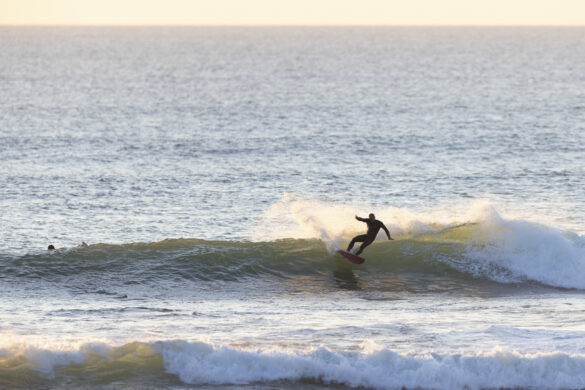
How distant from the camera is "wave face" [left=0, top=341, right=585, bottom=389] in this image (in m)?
17.3

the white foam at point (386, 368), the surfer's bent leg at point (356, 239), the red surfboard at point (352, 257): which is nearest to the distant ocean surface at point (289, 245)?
the white foam at point (386, 368)

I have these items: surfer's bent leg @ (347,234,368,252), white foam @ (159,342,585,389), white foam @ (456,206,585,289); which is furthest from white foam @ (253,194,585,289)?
white foam @ (159,342,585,389)

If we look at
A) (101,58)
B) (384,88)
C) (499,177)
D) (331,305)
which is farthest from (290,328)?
(101,58)

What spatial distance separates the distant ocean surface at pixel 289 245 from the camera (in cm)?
1786

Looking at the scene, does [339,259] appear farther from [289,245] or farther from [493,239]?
[493,239]

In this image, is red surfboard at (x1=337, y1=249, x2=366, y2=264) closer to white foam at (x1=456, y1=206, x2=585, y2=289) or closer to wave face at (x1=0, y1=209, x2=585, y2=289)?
wave face at (x1=0, y1=209, x2=585, y2=289)

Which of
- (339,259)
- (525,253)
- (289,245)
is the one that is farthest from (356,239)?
(525,253)

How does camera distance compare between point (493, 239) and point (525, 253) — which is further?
point (493, 239)

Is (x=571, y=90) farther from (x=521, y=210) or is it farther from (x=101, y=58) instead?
(x=101, y=58)

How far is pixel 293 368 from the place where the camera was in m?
17.6

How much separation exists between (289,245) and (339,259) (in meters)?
2.48

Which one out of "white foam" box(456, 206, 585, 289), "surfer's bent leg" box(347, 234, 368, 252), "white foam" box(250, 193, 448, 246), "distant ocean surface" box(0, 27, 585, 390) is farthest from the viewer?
"white foam" box(250, 193, 448, 246)

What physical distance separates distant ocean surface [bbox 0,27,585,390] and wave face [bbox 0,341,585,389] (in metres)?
0.04

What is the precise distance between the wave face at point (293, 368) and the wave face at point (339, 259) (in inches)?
359
